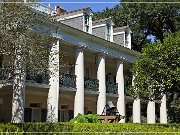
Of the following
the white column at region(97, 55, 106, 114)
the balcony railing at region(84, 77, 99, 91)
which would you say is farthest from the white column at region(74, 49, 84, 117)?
the white column at region(97, 55, 106, 114)

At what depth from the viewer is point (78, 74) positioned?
2744 centimetres

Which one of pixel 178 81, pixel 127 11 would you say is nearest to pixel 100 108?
pixel 178 81

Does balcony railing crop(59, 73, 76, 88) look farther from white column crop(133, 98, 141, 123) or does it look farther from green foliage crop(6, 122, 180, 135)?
white column crop(133, 98, 141, 123)

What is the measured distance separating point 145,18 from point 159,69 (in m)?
23.6

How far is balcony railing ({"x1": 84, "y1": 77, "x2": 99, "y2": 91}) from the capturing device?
1163 inches

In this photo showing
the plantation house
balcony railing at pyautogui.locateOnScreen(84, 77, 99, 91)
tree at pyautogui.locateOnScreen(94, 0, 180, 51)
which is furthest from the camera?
tree at pyautogui.locateOnScreen(94, 0, 180, 51)

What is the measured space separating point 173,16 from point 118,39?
1323 cm

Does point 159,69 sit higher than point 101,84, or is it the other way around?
point 159,69

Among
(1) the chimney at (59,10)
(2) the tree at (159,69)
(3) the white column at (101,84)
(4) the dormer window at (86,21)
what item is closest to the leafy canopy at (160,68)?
(2) the tree at (159,69)

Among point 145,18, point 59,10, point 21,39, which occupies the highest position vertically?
point 145,18

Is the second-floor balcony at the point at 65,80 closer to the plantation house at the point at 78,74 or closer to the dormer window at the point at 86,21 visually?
the plantation house at the point at 78,74

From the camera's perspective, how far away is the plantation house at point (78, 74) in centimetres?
2491

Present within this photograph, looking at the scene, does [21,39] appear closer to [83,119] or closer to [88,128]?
[88,128]

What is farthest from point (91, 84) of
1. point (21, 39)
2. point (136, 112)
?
point (21, 39)
